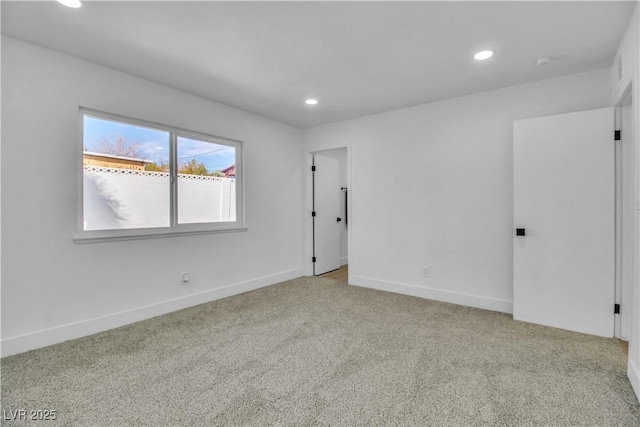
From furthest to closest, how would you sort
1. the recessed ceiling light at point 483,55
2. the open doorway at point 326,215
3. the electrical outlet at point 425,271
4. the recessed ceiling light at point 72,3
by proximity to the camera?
the open doorway at point 326,215 < the electrical outlet at point 425,271 < the recessed ceiling light at point 483,55 < the recessed ceiling light at point 72,3

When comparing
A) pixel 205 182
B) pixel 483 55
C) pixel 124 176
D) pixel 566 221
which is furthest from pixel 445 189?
pixel 124 176

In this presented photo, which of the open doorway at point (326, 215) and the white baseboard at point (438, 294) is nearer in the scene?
the white baseboard at point (438, 294)

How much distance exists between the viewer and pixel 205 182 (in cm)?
372

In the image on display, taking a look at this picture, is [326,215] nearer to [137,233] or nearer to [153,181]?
[153,181]

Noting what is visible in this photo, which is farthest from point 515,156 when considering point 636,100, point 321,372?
point 321,372

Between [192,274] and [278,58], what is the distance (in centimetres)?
257

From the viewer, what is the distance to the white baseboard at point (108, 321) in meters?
2.35

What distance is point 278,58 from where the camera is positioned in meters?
2.63

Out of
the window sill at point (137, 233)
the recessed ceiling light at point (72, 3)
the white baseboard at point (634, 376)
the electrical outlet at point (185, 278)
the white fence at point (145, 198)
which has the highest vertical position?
the recessed ceiling light at point (72, 3)

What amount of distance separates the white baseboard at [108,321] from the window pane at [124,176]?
869 millimetres

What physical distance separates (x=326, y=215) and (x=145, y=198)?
3.00 meters

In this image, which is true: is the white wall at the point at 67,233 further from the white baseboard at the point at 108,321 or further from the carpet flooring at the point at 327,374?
the carpet flooring at the point at 327,374

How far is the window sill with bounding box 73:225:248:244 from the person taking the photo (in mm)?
2694

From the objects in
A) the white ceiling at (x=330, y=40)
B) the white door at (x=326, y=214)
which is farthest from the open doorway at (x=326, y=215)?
the white ceiling at (x=330, y=40)
